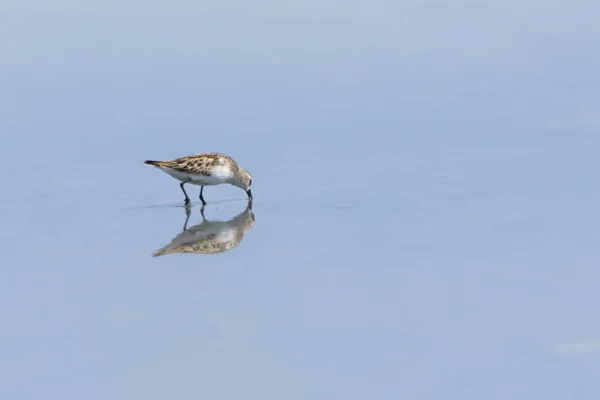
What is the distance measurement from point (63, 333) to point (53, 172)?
6.24m

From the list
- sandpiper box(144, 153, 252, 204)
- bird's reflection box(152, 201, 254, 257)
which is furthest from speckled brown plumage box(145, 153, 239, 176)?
bird's reflection box(152, 201, 254, 257)

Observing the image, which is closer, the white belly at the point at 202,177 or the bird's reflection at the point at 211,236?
the bird's reflection at the point at 211,236

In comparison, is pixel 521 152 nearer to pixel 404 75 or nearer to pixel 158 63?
pixel 404 75

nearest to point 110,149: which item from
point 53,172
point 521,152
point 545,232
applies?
point 53,172

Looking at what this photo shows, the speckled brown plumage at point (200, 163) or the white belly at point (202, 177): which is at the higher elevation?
the speckled brown plumage at point (200, 163)

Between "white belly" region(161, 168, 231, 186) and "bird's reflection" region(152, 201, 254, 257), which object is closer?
"bird's reflection" region(152, 201, 254, 257)

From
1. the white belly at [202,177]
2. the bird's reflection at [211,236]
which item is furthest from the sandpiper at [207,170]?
the bird's reflection at [211,236]

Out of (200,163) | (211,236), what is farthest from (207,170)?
(211,236)

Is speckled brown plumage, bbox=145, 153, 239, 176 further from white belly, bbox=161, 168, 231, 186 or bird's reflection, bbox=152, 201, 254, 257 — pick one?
bird's reflection, bbox=152, 201, 254, 257

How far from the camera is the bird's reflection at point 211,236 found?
45.7 ft

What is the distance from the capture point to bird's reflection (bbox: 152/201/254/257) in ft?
45.7

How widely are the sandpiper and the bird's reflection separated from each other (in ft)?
3.04

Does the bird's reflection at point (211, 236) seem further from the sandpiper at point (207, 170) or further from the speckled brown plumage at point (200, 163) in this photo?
the speckled brown plumage at point (200, 163)

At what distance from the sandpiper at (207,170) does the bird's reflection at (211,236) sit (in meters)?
0.93
